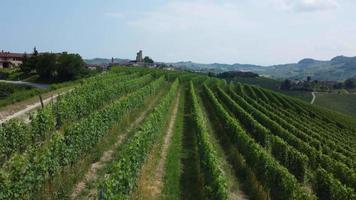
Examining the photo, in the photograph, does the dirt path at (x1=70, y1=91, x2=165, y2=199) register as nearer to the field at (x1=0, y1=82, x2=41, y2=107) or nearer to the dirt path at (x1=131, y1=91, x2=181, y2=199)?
the dirt path at (x1=131, y1=91, x2=181, y2=199)

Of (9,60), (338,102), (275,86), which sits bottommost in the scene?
(338,102)

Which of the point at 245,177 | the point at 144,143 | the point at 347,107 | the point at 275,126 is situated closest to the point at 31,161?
the point at 144,143

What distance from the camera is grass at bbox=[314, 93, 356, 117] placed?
382 feet

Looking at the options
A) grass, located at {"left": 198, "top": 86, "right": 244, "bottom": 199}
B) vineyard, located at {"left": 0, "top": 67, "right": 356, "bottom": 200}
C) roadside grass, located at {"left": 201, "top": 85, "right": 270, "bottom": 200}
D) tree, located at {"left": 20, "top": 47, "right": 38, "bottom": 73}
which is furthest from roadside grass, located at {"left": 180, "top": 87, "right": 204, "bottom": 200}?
tree, located at {"left": 20, "top": 47, "right": 38, "bottom": 73}

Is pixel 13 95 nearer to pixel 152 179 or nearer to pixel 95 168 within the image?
pixel 95 168

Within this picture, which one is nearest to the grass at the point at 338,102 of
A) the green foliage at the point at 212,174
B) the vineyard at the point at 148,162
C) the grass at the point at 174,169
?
the vineyard at the point at 148,162

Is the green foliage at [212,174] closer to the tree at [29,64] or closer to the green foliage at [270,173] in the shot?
the green foliage at [270,173]

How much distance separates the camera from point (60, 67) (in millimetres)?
93250

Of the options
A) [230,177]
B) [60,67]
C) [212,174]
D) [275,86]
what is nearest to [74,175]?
[212,174]

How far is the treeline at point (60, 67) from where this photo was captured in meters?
93.2

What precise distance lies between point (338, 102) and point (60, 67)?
7146 centimetres

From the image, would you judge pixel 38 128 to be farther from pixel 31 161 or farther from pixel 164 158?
pixel 31 161

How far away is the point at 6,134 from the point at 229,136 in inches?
676

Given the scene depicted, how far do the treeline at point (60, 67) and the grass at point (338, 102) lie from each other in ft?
195
